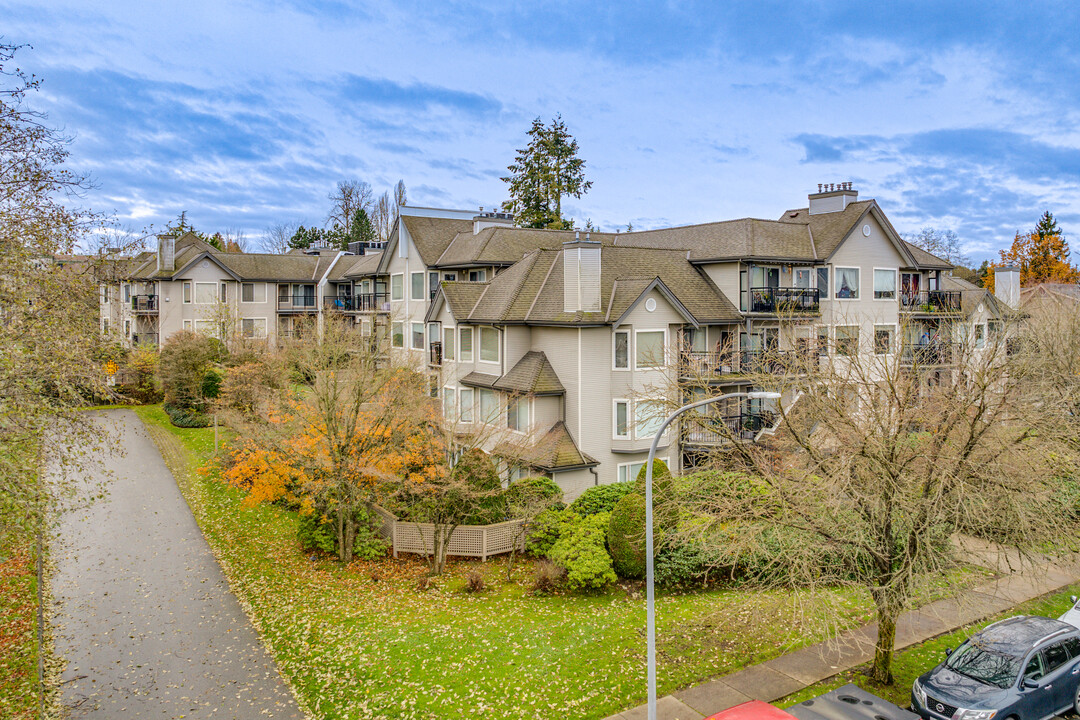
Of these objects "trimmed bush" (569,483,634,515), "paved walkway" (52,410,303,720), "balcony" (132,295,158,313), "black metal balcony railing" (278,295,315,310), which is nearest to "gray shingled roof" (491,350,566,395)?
"trimmed bush" (569,483,634,515)

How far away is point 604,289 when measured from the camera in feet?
99.5

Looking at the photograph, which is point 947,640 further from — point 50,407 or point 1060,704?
point 50,407

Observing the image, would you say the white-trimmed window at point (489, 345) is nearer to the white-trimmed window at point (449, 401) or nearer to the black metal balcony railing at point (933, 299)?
the white-trimmed window at point (449, 401)

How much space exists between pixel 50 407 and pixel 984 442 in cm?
1854

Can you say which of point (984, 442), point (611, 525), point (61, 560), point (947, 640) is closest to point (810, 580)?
point (984, 442)

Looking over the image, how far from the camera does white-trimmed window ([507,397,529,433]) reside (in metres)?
29.6

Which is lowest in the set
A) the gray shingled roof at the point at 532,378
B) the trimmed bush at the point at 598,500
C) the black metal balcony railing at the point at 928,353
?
the trimmed bush at the point at 598,500

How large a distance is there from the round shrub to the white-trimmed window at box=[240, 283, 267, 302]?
46.1m

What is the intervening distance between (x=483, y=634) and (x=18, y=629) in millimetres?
12607

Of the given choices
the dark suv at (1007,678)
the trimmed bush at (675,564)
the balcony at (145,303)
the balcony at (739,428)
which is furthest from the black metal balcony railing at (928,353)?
the balcony at (145,303)

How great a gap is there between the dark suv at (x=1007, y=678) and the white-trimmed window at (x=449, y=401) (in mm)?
18581

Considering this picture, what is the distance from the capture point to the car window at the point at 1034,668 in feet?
47.4

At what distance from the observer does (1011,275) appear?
45.2m

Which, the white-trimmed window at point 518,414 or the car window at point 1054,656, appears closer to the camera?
the car window at point 1054,656
